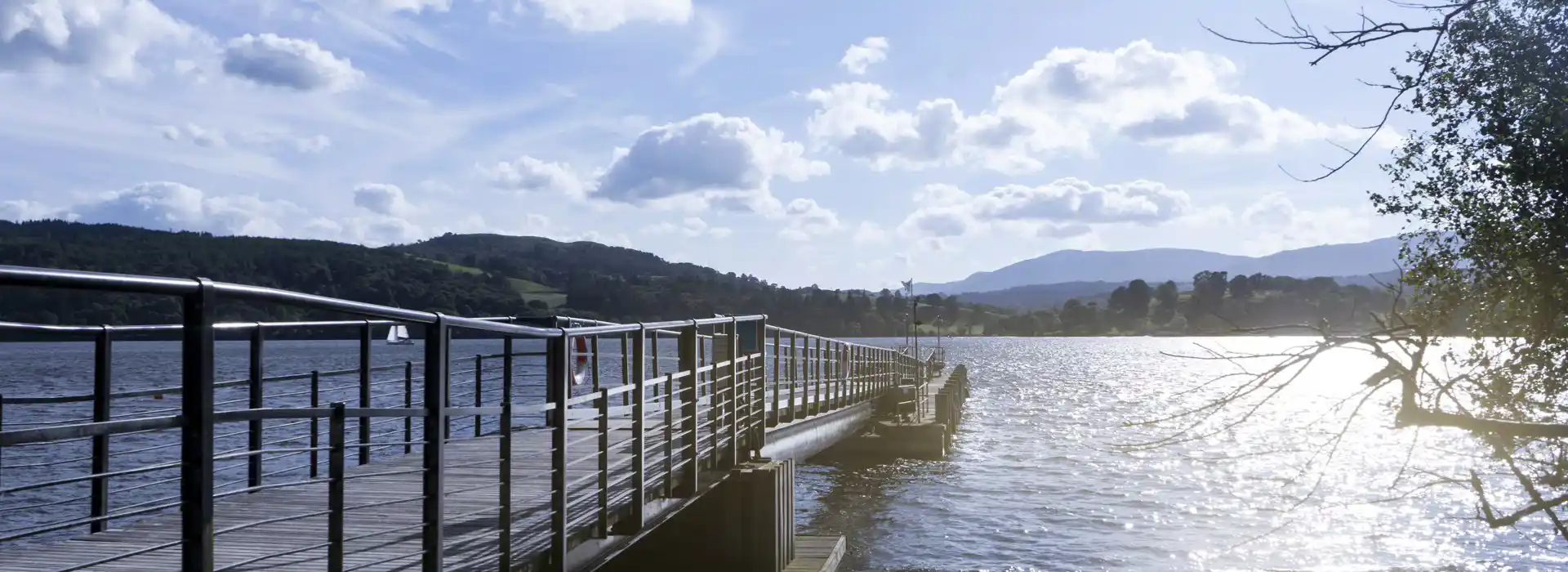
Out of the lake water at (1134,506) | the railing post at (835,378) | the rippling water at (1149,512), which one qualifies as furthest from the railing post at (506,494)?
the railing post at (835,378)

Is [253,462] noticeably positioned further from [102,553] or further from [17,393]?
[17,393]

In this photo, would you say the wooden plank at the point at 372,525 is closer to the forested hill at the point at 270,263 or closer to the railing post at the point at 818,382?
the railing post at the point at 818,382

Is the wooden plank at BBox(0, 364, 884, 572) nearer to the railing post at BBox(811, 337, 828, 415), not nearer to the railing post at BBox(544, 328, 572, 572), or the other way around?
the railing post at BBox(544, 328, 572, 572)

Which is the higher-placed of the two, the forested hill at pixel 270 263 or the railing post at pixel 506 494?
the forested hill at pixel 270 263

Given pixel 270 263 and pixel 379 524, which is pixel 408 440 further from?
pixel 270 263

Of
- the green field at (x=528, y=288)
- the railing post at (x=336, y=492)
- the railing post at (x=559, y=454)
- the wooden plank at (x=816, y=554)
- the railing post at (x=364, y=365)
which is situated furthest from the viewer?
the green field at (x=528, y=288)

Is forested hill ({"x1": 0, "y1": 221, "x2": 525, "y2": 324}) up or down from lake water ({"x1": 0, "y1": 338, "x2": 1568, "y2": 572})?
up

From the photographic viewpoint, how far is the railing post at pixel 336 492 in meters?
4.46

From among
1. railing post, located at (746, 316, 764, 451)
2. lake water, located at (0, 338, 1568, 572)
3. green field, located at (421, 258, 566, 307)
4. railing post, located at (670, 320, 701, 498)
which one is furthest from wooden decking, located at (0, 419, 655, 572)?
green field, located at (421, 258, 566, 307)

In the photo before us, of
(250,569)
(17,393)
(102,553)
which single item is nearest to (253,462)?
(102,553)

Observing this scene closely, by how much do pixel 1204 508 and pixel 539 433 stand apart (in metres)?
20.6

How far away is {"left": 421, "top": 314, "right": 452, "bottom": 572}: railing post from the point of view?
514cm

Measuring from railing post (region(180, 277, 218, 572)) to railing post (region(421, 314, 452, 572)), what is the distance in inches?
65.3

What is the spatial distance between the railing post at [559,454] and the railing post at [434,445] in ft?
4.50
